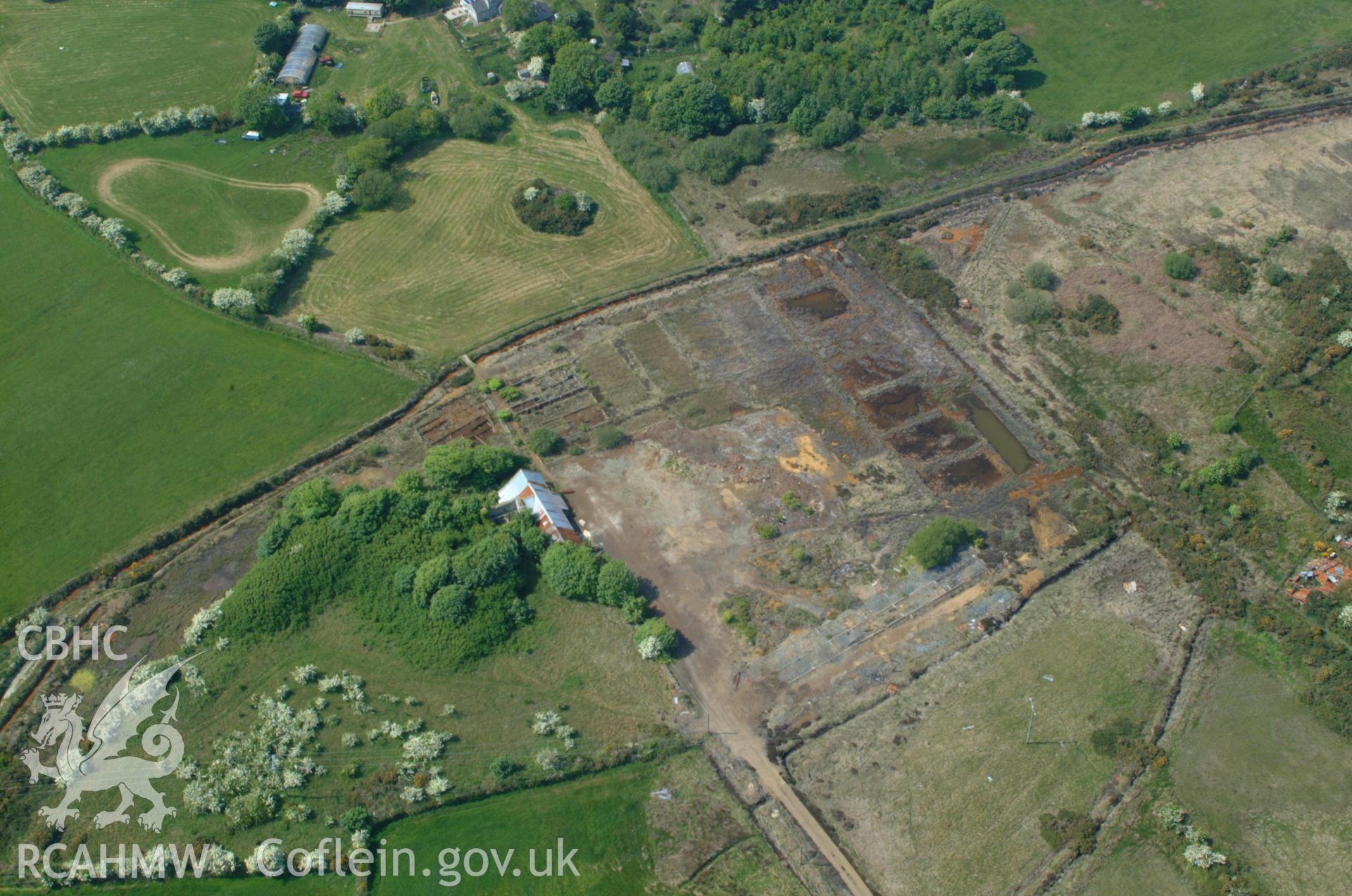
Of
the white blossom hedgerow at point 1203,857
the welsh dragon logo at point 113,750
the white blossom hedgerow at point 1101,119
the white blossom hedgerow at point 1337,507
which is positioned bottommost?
the white blossom hedgerow at point 1203,857

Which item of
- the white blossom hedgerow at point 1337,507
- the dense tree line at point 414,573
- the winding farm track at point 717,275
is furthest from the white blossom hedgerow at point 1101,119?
the dense tree line at point 414,573

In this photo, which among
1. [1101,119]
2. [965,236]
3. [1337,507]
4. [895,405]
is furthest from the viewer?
[1101,119]

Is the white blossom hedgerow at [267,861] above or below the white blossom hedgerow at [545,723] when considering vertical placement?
below

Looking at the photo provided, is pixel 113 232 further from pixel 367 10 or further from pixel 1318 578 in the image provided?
pixel 1318 578

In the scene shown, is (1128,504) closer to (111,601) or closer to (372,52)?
(111,601)

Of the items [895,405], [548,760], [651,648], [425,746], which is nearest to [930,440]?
[895,405]

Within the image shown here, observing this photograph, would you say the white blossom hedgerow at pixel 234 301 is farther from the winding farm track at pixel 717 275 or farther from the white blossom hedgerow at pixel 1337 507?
the white blossom hedgerow at pixel 1337 507
